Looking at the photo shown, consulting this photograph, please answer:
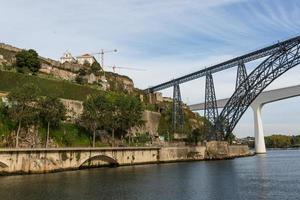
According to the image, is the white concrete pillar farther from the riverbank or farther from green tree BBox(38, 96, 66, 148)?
green tree BBox(38, 96, 66, 148)

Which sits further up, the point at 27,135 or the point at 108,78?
the point at 108,78

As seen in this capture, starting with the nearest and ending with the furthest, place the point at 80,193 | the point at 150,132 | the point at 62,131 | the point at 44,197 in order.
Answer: the point at 44,197 → the point at 80,193 → the point at 62,131 → the point at 150,132

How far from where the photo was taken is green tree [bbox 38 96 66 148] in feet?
251

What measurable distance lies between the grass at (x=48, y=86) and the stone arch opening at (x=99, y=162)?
643 inches

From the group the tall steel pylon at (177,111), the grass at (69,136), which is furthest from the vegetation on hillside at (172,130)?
the grass at (69,136)

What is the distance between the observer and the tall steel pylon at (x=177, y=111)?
124231 millimetres

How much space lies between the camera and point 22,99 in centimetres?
7319

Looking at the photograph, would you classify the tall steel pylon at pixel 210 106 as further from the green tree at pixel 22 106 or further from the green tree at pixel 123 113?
the green tree at pixel 22 106

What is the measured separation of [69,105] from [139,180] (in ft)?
142

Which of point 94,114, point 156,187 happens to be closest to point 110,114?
point 94,114

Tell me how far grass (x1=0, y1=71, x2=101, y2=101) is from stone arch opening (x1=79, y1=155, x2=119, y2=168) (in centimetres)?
1634

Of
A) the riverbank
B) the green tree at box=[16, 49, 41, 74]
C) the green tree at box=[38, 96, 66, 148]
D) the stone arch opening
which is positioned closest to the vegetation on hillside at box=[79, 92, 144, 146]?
the stone arch opening

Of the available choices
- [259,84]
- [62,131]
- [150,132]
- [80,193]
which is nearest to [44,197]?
[80,193]

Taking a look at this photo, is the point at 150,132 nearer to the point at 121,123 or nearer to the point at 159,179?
the point at 121,123
